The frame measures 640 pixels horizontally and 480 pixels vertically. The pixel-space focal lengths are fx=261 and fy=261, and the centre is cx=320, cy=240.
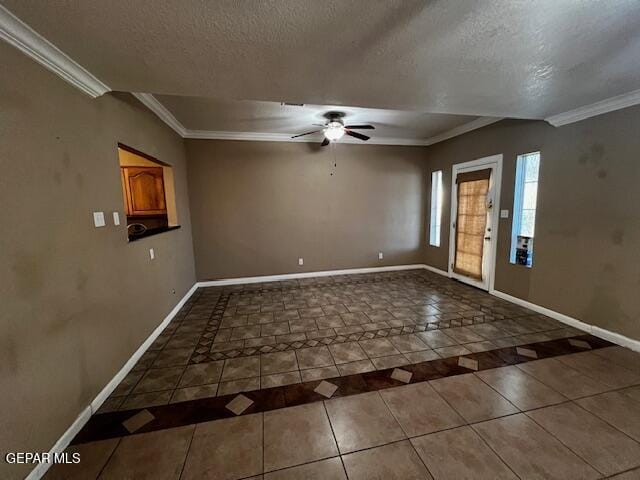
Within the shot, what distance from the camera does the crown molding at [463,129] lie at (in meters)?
3.92

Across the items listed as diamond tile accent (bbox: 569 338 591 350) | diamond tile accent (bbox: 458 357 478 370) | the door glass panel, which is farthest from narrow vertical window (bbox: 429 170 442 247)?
diamond tile accent (bbox: 458 357 478 370)

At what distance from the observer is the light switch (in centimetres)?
200

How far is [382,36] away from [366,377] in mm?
2440

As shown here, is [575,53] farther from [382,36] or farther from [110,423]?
[110,423]

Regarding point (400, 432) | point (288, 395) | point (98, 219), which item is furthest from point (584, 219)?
point (98, 219)

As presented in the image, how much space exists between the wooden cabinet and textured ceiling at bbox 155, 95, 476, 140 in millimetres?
955

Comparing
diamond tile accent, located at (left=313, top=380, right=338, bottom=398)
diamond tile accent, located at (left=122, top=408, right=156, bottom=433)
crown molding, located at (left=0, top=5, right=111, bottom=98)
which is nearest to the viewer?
crown molding, located at (left=0, top=5, right=111, bottom=98)

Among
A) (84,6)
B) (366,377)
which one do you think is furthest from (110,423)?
(84,6)

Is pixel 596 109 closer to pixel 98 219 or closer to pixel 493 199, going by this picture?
pixel 493 199

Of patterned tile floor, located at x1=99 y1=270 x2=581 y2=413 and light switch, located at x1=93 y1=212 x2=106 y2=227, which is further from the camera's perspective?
patterned tile floor, located at x1=99 y1=270 x2=581 y2=413

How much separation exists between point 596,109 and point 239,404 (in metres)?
4.36

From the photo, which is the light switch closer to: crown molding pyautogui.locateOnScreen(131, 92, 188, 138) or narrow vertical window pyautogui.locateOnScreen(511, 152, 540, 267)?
crown molding pyautogui.locateOnScreen(131, 92, 188, 138)

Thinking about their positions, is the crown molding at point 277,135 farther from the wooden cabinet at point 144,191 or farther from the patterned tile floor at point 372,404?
the patterned tile floor at point 372,404

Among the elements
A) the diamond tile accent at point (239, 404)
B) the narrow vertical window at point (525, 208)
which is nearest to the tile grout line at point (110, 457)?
the diamond tile accent at point (239, 404)
